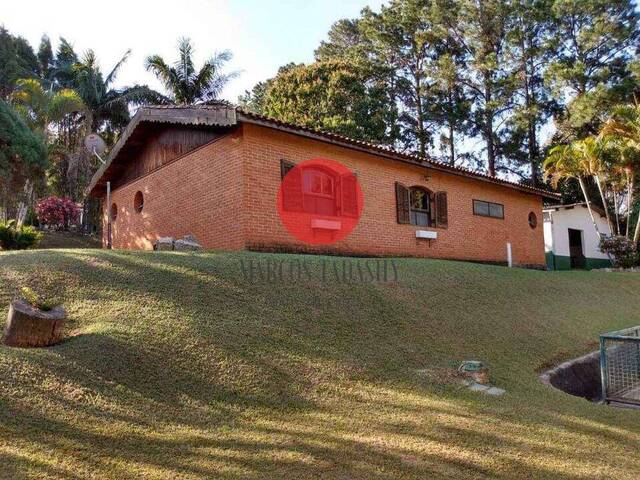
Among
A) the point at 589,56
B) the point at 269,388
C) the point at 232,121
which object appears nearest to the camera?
the point at 269,388

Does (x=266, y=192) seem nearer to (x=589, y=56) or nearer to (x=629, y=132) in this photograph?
(x=629, y=132)

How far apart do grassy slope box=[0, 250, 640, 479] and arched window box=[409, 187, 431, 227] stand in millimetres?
5751

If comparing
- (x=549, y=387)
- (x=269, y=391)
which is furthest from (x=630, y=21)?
(x=269, y=391)

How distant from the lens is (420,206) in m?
13.8

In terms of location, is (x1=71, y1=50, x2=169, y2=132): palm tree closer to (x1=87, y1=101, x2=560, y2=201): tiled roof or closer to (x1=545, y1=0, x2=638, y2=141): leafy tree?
(x1=87, y1=101, x2=560, y2=201): tiled roof

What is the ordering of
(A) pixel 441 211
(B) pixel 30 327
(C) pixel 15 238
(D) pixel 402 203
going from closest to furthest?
(B) pixel 30 327
(C) pixel 15 238
(D) pixel 402 203
(A) pixel 441 211

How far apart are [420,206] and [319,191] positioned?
3.75 meters

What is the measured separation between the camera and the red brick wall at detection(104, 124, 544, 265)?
10180 millimetres

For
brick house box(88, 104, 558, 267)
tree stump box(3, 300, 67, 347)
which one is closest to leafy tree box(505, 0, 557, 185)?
brick house box(88, 104, 558, 267)

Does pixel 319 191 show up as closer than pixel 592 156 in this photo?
Yes

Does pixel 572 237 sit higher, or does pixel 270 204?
pixel 270 204

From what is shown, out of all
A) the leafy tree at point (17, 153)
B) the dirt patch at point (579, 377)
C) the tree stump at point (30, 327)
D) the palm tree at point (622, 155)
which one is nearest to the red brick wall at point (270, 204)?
the leafy tree at point (17, 153)

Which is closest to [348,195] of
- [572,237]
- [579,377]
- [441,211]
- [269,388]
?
[441,211]

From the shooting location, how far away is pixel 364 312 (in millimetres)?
6750
